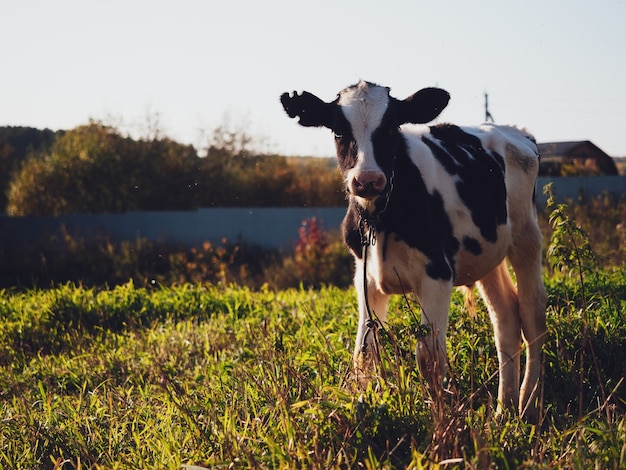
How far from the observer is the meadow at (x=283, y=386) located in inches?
137

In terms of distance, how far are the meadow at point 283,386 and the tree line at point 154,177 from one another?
15739mm

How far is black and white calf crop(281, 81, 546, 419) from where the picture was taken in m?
4.58

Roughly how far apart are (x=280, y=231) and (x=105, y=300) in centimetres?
1456

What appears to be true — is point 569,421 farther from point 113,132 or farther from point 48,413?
point 113,132

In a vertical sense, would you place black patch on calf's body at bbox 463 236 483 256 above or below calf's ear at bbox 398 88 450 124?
below

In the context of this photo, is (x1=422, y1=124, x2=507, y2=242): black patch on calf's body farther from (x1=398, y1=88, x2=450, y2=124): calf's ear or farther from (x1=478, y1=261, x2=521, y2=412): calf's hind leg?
(x1=478, y1=261, x2=521, y2=412): calf's hind leg

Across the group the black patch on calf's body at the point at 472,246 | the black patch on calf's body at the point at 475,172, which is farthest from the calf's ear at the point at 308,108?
the black patch on calf's body at the point at 472,246

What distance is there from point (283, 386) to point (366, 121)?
1556mm

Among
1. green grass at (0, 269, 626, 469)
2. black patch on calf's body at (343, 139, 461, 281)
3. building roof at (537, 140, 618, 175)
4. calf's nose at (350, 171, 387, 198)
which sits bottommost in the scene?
green grass at (0, 269, 626, 469)

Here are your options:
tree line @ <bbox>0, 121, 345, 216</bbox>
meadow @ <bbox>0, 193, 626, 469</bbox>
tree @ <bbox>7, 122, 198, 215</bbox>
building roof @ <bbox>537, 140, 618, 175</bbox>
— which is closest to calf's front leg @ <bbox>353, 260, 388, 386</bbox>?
meadow @ <bbox>0, 193, 626, 469</bbox>

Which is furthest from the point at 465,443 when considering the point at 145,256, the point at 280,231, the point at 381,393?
the point at 280,231

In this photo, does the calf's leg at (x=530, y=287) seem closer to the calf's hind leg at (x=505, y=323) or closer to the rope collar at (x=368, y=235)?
the calf's hind leg at (x=505, y=323)

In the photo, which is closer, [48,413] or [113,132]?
[48,413]

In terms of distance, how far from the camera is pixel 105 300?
9.72 metres
